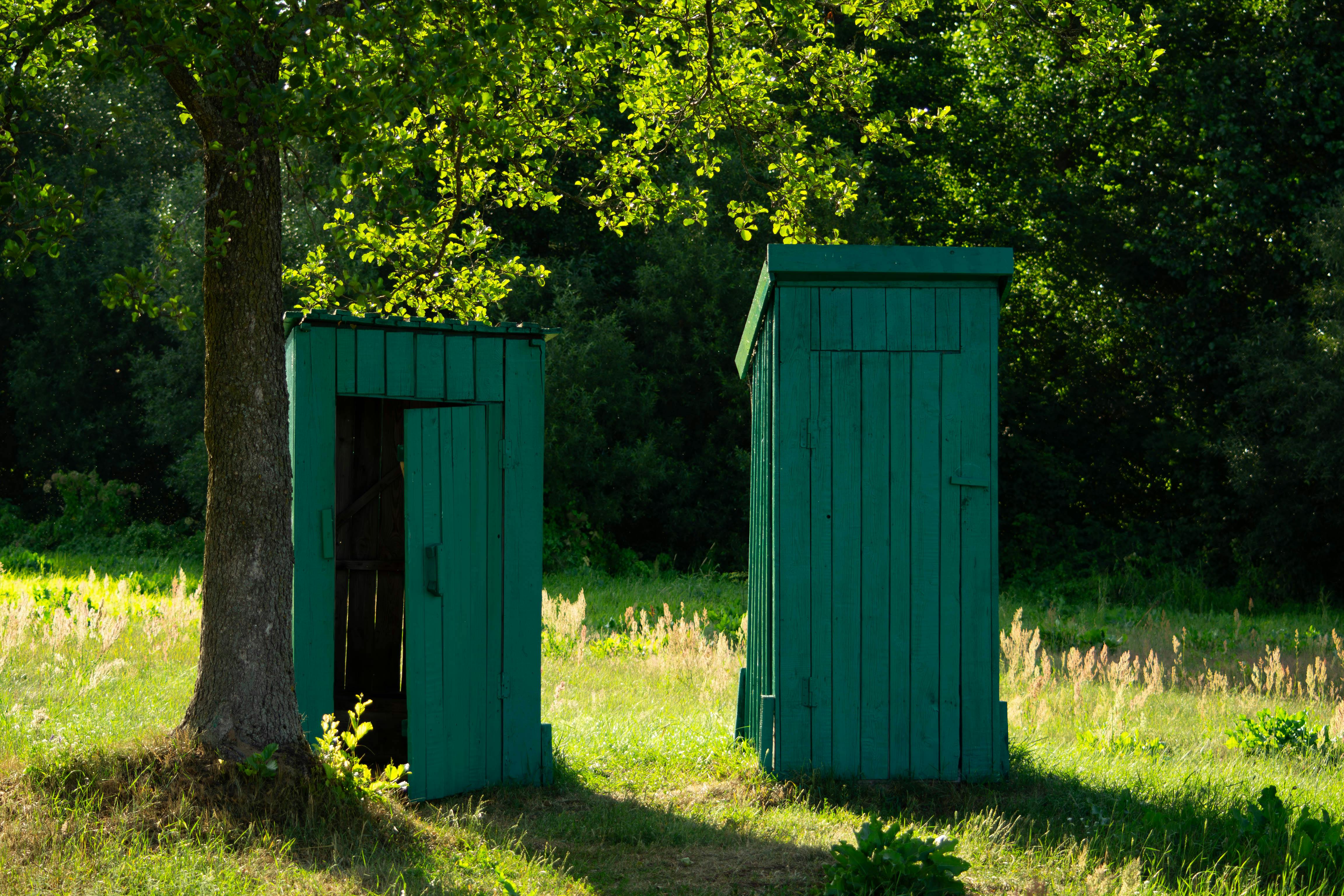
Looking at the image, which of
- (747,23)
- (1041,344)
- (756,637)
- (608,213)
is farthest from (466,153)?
(1041,344)

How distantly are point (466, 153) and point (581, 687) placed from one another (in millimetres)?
3699

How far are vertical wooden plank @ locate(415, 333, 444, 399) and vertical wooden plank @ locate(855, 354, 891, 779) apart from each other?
205cm

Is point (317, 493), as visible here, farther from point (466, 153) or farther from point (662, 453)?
point (662, 453)

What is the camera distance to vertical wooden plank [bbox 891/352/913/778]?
5293 mm

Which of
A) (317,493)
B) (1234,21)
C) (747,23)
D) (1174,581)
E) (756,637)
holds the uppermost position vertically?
(1234,21)

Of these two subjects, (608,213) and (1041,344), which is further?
(1041,344)

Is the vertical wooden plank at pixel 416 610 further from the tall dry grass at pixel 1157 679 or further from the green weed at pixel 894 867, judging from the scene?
the tall dry grass at pixel 1157 679

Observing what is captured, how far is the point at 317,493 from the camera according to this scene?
209 inches

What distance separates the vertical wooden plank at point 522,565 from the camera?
5520 mm

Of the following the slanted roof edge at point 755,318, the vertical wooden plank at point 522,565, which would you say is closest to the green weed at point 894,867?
the vertical wooden plank at point 522,565

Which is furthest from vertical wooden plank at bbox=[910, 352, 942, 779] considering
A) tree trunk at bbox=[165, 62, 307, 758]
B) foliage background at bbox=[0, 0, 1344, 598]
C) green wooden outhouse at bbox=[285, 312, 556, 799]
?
foliage background at bbox=[0, 0, 1344, 598]

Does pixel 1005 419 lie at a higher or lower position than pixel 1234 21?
lower

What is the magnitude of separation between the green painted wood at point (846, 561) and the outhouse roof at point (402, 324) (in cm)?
145

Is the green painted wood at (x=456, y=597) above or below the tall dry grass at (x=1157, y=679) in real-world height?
above
